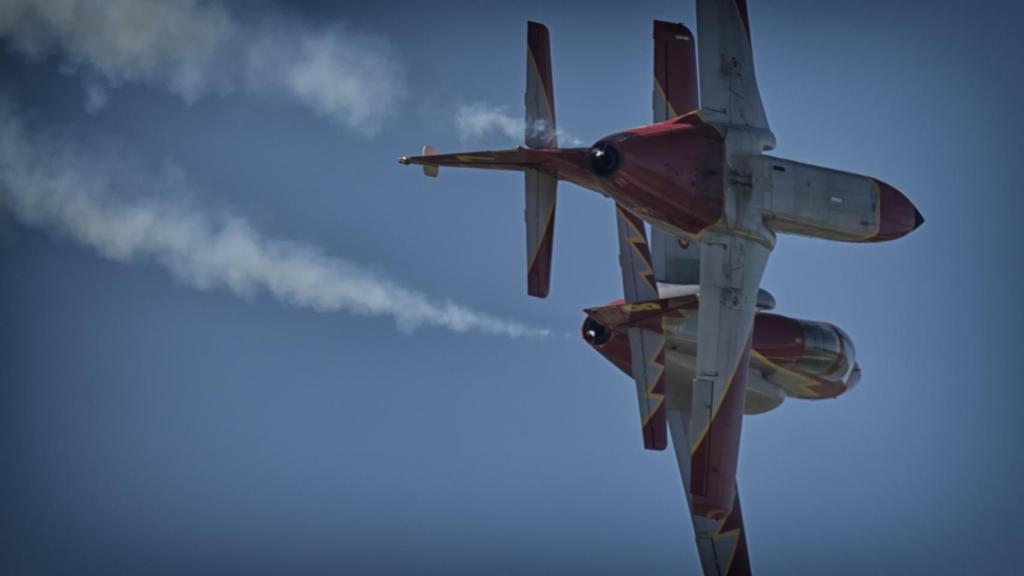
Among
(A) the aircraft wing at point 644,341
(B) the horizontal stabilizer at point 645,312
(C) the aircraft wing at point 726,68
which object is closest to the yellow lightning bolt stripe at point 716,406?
(A) the aircraft wing at point 644,341

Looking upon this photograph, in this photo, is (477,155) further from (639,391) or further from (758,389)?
(758,389)

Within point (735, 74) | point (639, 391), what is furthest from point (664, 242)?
point (735, 74)

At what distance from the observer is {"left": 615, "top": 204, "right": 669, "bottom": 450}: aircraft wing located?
2705 cm

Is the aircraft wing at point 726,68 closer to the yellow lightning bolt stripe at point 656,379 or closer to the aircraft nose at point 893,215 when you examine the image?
the aircraft nose at point 893,215

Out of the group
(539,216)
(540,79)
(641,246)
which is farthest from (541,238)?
(641,246)

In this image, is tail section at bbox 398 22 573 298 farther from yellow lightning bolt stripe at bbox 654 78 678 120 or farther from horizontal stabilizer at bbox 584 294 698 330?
yellow lightning bolt stripe at bbox 654 78 678 120

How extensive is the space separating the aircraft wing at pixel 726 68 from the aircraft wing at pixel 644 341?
3.64 m

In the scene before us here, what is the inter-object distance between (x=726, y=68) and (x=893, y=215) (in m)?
4.18

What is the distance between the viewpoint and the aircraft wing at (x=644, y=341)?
27.0 metres

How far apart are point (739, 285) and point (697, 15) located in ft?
16.7

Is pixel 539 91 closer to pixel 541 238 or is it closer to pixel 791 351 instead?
pixel 541 238

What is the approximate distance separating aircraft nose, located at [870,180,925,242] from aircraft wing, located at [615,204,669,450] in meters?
4.98

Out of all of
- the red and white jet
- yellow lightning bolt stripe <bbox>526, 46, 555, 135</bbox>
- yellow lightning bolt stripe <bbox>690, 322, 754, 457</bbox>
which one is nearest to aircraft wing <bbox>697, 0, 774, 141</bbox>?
the red and white jet

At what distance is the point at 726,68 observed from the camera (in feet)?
80.1
